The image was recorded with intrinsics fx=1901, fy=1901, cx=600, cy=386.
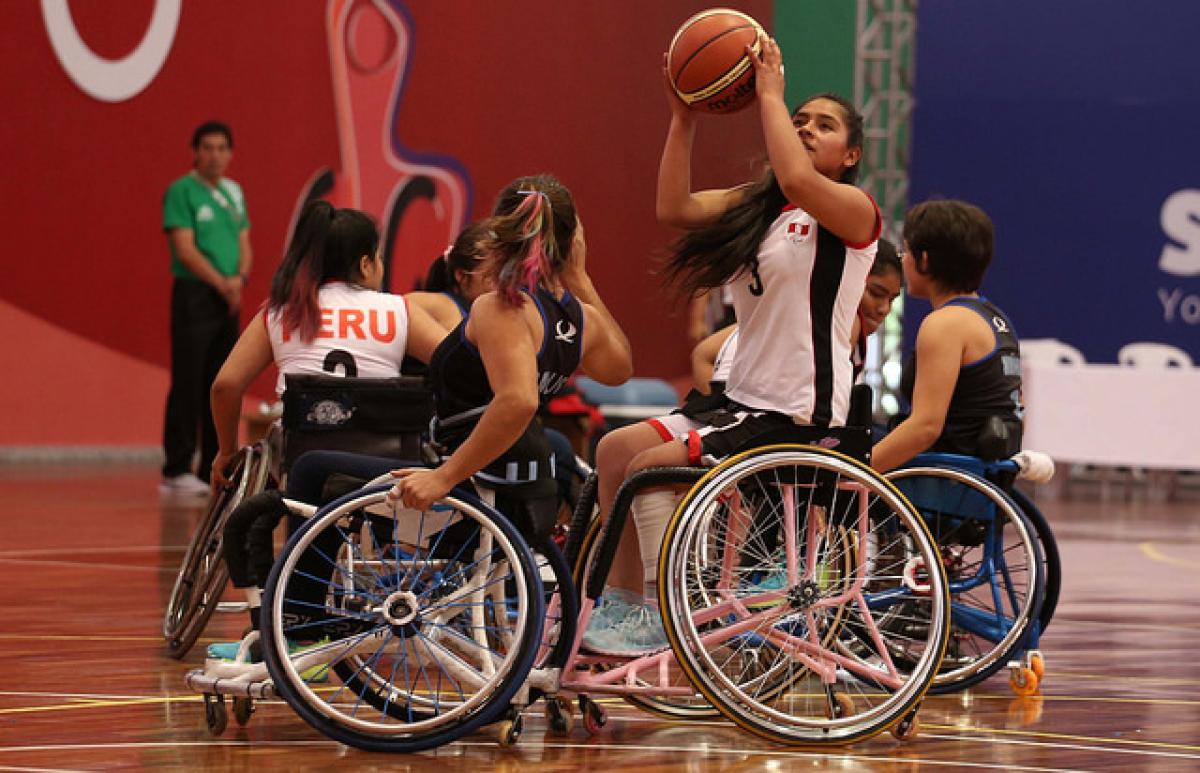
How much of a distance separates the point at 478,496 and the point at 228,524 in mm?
515

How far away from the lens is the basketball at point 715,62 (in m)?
3.69

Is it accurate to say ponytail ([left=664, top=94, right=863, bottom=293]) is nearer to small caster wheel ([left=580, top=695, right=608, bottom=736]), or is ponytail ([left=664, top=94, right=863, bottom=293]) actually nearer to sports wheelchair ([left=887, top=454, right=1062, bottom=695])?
small caster wheel ([left=580, top=695, right=608, bottom=736])

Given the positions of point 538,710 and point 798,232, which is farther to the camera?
point 538,710

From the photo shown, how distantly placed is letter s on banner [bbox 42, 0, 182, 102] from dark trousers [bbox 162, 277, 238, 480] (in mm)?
1994

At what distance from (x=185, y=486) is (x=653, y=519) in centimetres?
631

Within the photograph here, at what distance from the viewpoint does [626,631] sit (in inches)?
147

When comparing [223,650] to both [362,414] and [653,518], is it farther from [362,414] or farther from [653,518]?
[653,518]

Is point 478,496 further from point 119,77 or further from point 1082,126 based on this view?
point 1082,126

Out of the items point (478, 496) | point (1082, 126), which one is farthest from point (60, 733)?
point (1082, 126)

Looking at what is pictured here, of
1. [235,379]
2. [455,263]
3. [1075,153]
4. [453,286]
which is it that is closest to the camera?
[235,379]

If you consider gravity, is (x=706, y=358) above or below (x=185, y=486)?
above

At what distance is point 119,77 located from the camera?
11.4 metres

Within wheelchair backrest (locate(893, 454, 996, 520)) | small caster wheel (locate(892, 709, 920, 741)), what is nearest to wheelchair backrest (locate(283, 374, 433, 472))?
small caster wheel (locate(892, 709, 920, 741))

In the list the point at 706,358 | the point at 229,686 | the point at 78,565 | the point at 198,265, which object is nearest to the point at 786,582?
the point at 229,686
